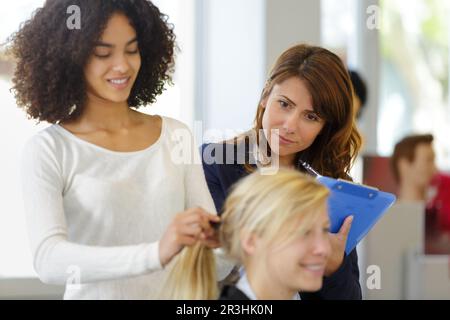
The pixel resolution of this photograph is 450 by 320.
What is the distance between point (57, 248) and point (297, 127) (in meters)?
0.46

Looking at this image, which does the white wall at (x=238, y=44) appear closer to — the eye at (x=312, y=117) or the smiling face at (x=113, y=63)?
the eye at (x=312, y=117)

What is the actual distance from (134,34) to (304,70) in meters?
0.31

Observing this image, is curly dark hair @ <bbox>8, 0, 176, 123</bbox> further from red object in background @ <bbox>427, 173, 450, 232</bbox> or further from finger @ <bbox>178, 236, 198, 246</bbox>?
red object in background @ <bbox>427, 173, 450, 232</bbox>

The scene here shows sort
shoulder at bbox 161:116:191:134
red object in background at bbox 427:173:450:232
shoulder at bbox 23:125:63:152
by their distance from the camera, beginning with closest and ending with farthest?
shoulder at bbox 23:125:63:152, shoulder at bbox 161:116:191:134, red object in background at bbox 427:173:450:232

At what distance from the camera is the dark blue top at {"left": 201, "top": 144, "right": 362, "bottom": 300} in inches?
49.6

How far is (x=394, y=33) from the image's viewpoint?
4.03 meters

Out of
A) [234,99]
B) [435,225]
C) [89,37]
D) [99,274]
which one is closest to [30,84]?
[89,37]

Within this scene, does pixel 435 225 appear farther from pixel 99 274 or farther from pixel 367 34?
pixel 99 274

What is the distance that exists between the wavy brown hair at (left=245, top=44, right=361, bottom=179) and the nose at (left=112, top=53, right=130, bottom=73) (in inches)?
10.8

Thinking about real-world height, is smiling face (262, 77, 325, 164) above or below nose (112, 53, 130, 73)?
below

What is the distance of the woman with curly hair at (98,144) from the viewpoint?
3.75 ft

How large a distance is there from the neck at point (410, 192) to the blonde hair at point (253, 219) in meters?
2.26

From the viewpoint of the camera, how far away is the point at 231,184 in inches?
52.1

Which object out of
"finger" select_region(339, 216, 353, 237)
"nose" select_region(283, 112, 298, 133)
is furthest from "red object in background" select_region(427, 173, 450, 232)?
"finger" select_region(339, 216, 353, 237)
